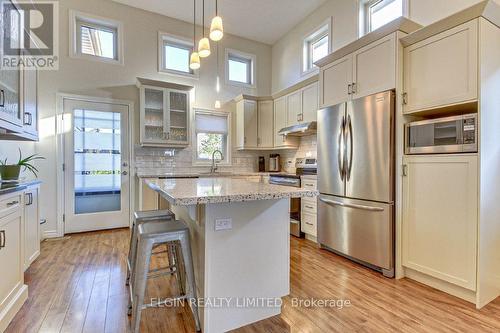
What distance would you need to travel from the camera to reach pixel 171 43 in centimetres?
468

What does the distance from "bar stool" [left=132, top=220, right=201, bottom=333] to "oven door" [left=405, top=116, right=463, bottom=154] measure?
220cm

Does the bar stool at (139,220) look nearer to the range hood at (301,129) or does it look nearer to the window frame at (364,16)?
the range hood at (301,129)

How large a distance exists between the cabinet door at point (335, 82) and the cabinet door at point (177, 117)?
2.34 metres

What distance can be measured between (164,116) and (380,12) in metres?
3.52

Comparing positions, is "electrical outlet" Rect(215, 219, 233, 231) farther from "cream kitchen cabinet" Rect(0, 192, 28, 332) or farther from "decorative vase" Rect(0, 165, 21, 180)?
"decorative vase" Rect(0, 165, 21, 180)

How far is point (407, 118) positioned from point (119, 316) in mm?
3013

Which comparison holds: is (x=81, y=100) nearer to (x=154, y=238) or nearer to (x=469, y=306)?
(x=154, y=238)

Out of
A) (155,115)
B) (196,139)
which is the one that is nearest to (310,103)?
(196,139)

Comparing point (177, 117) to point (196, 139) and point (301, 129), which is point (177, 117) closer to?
point (196, 139)

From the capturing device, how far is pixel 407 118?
2.52m

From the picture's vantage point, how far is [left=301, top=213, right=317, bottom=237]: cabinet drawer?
349 cm

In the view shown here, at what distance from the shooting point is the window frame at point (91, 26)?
390cm

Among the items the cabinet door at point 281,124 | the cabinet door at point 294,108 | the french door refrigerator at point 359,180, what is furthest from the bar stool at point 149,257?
the cabinet door at point 281,124

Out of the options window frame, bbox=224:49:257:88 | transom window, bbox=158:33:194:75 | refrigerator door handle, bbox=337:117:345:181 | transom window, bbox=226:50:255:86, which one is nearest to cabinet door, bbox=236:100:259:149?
window frame, bbox=224:49:257:88
